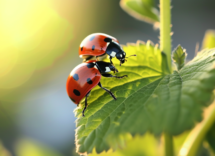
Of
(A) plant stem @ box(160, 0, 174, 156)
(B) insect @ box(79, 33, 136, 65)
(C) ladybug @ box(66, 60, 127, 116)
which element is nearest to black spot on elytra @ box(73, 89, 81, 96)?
(C) ladybug @ box(66, 60, 127, 116)

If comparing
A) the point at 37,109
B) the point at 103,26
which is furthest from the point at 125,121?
the point at 103,26

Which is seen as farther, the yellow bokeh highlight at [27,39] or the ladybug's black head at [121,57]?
the yellow bokeh highlight at [27,39]

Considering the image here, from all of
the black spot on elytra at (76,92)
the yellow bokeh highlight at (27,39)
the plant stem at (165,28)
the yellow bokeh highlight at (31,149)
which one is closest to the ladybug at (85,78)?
the black spot on elytra at (76,92)

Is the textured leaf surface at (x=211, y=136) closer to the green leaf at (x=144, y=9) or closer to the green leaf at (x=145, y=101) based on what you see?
Result: the green leaf at (x=145, y=101)

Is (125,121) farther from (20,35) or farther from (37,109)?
(20,35)

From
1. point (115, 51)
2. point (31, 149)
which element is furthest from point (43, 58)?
point (115, 51)
